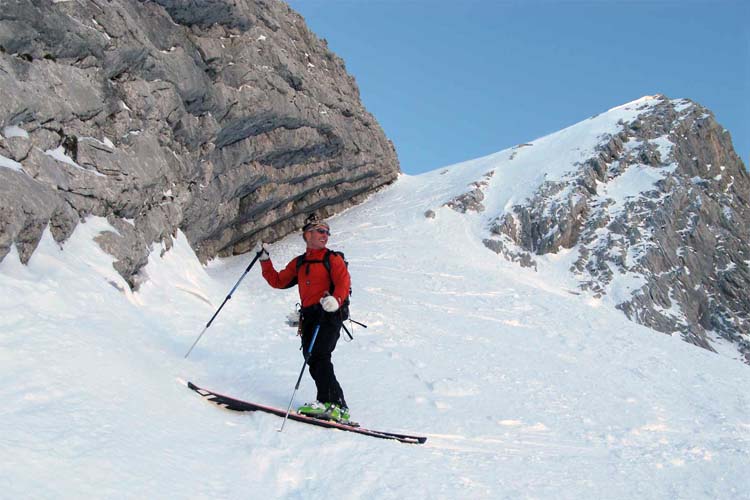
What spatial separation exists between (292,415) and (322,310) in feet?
4.58

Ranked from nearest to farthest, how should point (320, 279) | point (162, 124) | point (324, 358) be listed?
point (324, 358) < point (320, 279) < point (162, 124)

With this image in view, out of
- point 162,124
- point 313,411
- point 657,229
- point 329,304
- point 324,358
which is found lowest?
point 313,411

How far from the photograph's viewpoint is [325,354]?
6.74 m

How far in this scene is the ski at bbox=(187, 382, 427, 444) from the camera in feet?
19.4

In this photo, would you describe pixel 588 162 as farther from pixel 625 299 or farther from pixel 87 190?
pixel 87 190

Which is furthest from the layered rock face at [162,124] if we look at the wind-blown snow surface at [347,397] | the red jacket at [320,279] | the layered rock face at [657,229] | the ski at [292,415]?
the layered rock face at [657,229]

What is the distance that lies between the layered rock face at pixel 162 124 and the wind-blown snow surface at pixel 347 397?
3.18ft

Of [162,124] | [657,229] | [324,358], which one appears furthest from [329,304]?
[657,229]

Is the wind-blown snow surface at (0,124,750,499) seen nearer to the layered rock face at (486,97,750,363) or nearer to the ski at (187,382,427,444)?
the ski at (187,382,427,444)

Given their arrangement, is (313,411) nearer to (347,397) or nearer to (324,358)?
(324,358)

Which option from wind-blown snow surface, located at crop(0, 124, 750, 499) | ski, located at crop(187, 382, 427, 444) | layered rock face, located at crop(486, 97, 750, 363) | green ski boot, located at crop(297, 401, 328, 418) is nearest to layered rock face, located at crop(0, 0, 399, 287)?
wind-blown snow surface, located at crop(0, 124, 750, 499)

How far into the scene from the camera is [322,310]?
22.4ft

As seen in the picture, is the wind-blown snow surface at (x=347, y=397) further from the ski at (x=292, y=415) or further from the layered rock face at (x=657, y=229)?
the layered rock face at (x=657, y=229)

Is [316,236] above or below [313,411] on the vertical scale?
above
